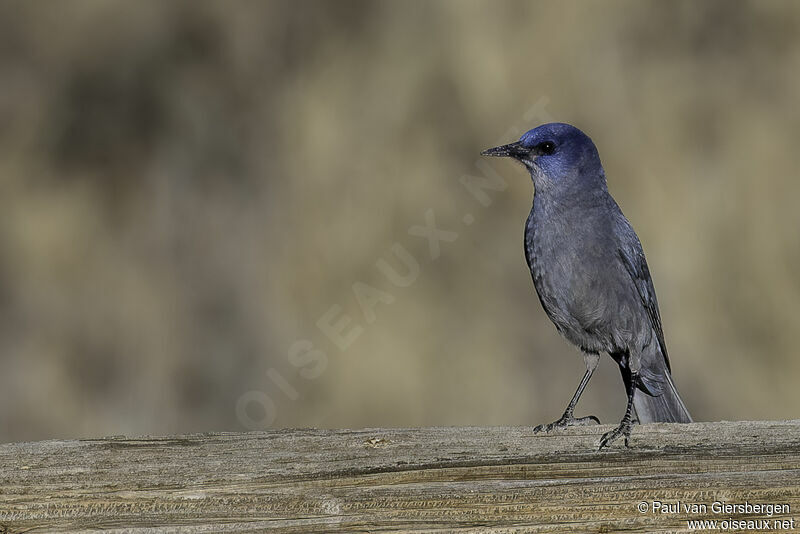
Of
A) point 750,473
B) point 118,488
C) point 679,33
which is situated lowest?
point 118,488

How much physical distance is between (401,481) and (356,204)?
230 cm

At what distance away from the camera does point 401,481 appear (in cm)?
230

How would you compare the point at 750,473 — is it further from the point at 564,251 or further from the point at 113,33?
the point at 113,33

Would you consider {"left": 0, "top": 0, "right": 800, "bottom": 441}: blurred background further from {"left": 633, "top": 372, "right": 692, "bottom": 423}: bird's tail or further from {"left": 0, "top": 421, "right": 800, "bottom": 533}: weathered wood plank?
{"left": 0, "top": 421, "right": 800, "bottom": 533}: weathered wood plank

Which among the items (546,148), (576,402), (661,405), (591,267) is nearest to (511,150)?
(546,148)

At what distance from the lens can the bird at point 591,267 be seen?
3547mm

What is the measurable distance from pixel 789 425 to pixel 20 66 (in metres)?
3.64

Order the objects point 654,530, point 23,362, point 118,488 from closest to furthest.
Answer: point 654,530 → point 118,488 → point 23,362

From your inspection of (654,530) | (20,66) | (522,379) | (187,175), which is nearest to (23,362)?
(187,175)

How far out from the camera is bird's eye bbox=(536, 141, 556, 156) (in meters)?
3.46

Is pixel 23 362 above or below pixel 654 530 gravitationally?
below

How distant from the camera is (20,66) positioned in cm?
469

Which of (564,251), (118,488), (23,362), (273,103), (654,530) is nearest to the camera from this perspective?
(654,530)

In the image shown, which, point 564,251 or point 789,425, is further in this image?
point 564,251
